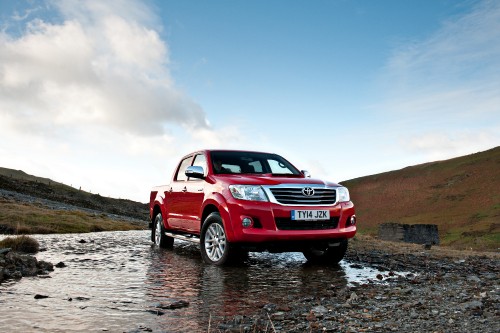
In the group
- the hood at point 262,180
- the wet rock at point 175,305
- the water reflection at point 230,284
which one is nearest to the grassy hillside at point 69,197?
the water reflection at point 230,284

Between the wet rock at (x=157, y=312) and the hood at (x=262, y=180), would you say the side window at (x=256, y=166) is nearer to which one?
the hood at (x=262, y=180)

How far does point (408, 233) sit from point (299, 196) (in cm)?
2263

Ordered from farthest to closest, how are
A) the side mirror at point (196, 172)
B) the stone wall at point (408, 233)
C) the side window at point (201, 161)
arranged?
the stone wall at point (408, 233) → the side window at point (201, 161) → the side mirror at point (196, 172)

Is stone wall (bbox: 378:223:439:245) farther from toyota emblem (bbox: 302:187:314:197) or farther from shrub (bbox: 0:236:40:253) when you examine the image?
shrub (bbox: 0:236:40:253)

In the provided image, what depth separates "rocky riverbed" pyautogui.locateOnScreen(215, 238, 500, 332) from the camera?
A: 3.82 meters

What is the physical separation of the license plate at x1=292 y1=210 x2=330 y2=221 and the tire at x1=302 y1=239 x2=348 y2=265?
2.22ft

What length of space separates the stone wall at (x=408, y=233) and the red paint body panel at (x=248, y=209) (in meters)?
19.9

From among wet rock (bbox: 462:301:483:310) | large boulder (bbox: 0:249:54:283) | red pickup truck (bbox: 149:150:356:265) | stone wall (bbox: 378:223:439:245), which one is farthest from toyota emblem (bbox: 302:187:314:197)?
stone wall (bbox: 378:223:439:245)

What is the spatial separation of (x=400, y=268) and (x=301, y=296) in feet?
10.2

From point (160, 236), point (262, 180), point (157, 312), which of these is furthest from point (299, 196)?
point (160, 236)

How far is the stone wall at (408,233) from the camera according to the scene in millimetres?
27266

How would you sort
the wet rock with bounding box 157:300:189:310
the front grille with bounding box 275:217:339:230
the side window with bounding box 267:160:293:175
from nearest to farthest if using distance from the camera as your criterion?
the wet rock with bounding box 157:300:189:310, the front grille with bounding box 275:217:339:230, the side window with bounding box 267:160:293:175

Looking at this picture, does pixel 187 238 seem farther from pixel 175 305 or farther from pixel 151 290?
pixel 175 305

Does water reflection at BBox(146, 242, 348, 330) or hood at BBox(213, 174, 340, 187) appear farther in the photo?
hood at BBox(213, 174, 340, 187)
